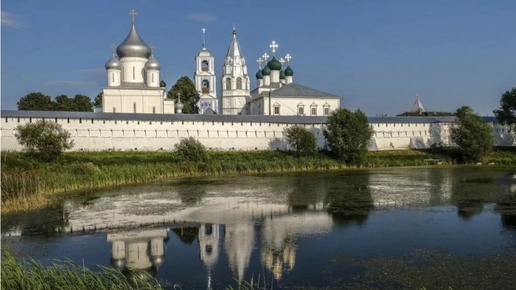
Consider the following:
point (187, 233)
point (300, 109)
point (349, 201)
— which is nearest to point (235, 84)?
point (300, 109)

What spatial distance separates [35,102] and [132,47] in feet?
47.9

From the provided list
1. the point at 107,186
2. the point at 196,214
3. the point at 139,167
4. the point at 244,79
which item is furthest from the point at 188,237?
the point at 244,79

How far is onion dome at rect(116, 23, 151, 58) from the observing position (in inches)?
1286

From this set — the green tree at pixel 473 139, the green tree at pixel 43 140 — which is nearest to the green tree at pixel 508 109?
the green tree at pixel 473 139

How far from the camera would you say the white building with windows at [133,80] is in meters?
32.5

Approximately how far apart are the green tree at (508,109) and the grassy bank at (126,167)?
2226 mm

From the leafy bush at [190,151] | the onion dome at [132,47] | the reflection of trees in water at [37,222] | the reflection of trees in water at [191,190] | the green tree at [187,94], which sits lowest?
the reflection of trees in water at [37,222]

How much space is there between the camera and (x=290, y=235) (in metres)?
9.16

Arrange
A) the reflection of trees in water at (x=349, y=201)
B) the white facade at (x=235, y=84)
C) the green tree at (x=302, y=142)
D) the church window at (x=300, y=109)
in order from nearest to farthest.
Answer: the reflection of trees in water at (x=349, y=201)
the green tree at (x=302, y=142)
the church window at (x=300, y=109)
the white facade at (x=235, y=84)

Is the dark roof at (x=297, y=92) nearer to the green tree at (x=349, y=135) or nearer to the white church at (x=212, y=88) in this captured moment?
the white church at (x=212, y=88)

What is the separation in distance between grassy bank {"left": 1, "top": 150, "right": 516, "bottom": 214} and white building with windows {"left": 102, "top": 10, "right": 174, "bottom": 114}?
25.5ft

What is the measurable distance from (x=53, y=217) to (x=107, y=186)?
20.0 ft

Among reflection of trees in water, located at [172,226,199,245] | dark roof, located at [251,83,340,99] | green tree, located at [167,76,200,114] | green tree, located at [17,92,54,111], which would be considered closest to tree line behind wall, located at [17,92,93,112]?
green tree, located at [17,92,54,111]

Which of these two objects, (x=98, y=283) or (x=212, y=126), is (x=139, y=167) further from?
(x=98, y=283)
